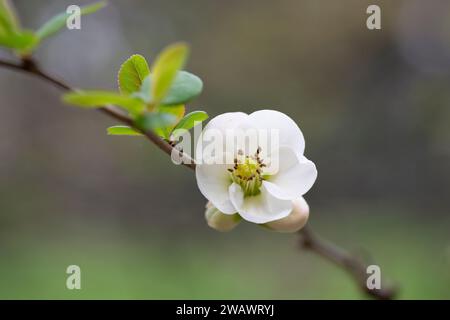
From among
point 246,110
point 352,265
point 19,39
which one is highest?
point 246,110

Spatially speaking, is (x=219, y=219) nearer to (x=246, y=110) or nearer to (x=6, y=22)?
(x=6, y=22)

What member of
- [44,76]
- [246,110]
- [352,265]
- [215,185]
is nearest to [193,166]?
[215,185]

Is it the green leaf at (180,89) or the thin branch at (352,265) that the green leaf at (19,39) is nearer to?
the green leaf at (180,89)

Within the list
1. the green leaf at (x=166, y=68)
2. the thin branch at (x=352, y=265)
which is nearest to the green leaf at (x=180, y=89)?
the green leaf at (x=166, y=68)

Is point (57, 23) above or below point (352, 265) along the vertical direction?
above

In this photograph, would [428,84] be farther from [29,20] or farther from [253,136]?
[253,136]

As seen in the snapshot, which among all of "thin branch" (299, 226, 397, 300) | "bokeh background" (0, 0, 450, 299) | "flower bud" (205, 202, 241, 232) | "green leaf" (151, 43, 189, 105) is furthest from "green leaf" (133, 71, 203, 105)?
"bokeh background" (0, 0, 450, 299)
